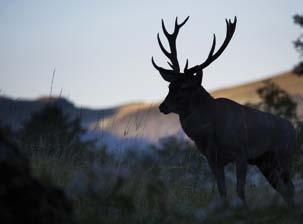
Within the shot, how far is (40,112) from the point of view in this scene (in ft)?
153

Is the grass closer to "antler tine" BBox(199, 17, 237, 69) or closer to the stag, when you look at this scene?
the stag

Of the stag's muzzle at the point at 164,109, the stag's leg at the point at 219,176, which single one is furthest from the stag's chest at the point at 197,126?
the stag's leg at the point at 219,176

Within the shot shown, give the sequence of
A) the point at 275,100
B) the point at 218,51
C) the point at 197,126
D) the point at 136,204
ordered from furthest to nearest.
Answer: the point at 275,100 < the point at 218,51 < the point at 197,126 < the point at 136,204

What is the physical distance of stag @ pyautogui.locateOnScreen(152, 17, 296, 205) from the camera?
25.5 ft

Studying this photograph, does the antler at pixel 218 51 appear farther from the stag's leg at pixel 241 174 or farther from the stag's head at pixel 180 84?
the stag's leg at pixel 241 174

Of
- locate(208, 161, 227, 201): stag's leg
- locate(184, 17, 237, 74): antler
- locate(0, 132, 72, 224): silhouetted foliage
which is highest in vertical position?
locate(184, 17, 237, 74): antler

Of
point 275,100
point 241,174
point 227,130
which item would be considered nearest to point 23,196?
point 241,174

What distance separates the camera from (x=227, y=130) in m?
7.83

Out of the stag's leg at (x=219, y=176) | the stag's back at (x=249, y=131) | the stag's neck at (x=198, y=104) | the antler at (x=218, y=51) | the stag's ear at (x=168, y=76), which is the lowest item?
the stag's leg at (x=219, y=176)

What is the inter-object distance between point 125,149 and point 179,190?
1.17 meters

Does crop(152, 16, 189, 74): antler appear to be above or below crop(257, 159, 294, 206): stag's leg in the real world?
above

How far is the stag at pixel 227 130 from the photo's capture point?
7781mm

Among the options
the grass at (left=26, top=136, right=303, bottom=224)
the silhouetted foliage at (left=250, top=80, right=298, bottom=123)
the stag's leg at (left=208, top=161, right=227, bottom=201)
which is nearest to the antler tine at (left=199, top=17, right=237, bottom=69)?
the stag's leg at (left=208, top=161, right=227, bottom=201)

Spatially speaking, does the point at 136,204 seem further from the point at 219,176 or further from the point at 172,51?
the point at 172,51
